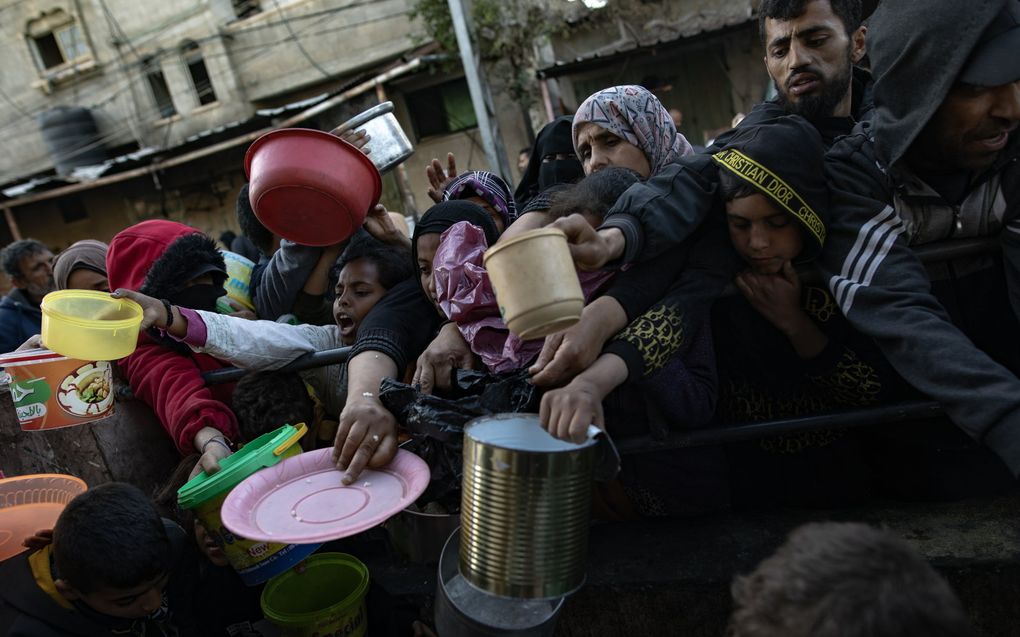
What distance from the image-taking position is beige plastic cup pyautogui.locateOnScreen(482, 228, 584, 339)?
1192mm

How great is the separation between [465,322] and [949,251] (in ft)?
4.68

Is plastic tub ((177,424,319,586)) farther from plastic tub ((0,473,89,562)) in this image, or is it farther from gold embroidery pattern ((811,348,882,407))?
gold embroidery pattern ((811,348,882,407))

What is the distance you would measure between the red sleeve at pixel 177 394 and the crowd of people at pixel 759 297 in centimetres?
1

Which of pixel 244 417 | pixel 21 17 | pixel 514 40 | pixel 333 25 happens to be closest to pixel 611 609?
pixel 244 417

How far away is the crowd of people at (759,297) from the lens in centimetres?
150

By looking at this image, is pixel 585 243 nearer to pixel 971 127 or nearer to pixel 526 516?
pixel 526 516

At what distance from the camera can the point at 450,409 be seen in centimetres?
172

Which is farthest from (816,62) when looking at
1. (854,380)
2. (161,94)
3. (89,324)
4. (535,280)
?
(161,94)

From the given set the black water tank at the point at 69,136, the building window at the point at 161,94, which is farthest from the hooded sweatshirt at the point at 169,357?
the black water tank at the point at 69,136

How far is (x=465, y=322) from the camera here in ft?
6.74

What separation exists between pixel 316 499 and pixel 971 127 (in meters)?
2.05

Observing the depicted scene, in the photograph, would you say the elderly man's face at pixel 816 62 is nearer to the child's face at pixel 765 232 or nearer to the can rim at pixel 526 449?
the child's face at pixel 765 232

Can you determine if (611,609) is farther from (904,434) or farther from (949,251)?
(949,251)

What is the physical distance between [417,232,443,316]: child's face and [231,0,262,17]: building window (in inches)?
626
